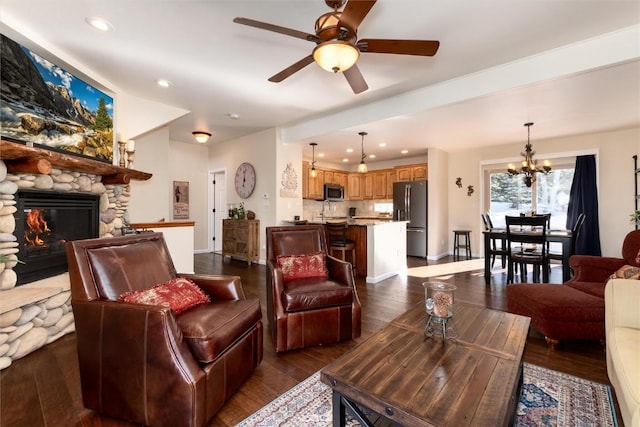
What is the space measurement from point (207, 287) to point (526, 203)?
22.4ft

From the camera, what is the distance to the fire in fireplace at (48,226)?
7.84ft

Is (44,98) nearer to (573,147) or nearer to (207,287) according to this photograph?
(207,287)

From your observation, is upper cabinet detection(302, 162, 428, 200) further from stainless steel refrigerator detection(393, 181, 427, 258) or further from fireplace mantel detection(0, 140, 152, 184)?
fireplace mantel detection(0, 140, 152, 184)

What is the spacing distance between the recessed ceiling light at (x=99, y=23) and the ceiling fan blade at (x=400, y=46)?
2130 mm

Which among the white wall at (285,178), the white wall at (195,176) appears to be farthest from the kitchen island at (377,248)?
the white wall at (195,176)

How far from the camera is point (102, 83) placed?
3.44 meters

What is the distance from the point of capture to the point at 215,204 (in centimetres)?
714

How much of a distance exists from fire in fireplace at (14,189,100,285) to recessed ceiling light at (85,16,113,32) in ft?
4.92

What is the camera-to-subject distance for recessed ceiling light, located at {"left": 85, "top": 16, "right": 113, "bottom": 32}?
2347mm

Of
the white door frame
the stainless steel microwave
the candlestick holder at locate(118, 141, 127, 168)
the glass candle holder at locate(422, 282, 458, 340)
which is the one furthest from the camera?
the stainless steel microwave

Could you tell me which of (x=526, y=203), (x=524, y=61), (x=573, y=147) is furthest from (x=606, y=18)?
(x=526, y=203)

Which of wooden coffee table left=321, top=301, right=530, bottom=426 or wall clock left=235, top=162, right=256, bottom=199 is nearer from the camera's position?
wooden coffee table left=321, top=301, right=530, bottom=426

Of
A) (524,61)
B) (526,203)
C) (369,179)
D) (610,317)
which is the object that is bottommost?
(610,317)

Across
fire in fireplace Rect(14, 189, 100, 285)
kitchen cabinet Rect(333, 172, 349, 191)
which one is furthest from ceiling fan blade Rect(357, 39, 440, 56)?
kitchen cabinet Rect(333, 172, 349, 191)
